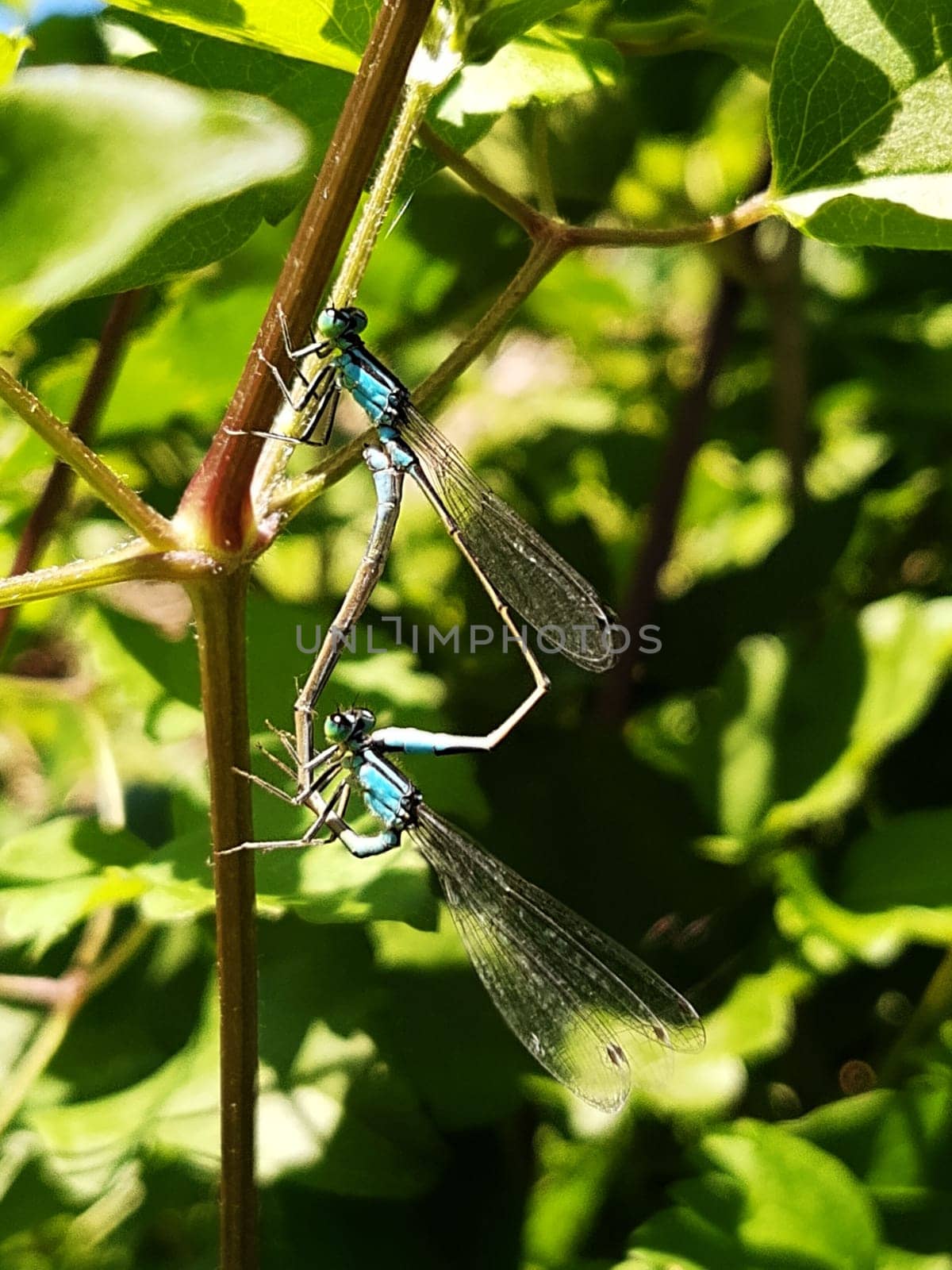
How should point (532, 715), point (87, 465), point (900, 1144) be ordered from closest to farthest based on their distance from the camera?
point (87, 465)
point (900, 1144)
point (532, 715)

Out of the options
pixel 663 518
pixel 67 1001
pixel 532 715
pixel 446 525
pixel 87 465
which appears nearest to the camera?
pixel 87 465

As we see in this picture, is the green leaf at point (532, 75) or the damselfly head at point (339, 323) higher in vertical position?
the green leaf at point (532, 75)

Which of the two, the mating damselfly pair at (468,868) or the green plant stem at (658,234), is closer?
the green plant stem at (658,234)

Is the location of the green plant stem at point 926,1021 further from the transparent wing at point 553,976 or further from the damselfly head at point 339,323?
the damselfly head at point 339,323

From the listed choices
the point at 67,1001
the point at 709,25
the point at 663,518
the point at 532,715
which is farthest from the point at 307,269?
the point at 663,518

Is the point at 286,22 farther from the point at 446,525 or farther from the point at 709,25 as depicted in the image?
the point at 446,525

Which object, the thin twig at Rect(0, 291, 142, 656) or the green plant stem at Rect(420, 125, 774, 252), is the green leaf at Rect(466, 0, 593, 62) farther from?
the thin twig at Rect(0, 291, 142, 656)

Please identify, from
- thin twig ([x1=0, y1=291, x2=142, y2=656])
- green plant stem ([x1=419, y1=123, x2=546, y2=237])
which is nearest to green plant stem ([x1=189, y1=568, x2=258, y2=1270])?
green plant stem ([x1=419, y1=123, x2=546, y2=237])

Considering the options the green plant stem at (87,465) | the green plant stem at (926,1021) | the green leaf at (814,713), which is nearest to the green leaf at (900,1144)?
the green plant stem at (926,1021)
